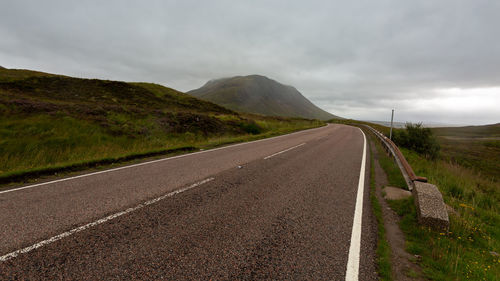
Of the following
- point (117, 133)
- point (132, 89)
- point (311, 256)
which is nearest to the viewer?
point (311, 256)

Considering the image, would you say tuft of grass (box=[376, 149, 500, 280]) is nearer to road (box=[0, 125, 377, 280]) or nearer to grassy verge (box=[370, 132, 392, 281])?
grassy verge (box=[370, 132, 392, 281])

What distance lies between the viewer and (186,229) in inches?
126

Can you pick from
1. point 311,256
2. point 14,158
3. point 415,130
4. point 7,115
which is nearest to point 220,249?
point 311,256

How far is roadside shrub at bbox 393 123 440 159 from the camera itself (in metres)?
14.8

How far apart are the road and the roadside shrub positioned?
13.7m

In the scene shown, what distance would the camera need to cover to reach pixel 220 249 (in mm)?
2760

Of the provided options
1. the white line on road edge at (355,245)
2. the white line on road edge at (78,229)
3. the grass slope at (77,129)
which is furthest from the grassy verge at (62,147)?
the white line on road edge at (355,245)

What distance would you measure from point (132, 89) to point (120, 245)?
32.3m

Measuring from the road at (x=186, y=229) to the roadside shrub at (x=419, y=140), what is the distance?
13.7 metres

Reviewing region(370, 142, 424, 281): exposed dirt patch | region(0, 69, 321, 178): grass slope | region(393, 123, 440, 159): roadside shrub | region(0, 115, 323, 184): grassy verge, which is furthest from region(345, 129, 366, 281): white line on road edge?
region(393, 123, 440, 159): roadside shrub

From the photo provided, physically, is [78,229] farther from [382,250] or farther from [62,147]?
[62,147]

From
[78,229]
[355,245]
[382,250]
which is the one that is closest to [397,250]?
[382,250]

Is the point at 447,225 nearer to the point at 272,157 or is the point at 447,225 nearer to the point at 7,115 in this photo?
the point at 272,157

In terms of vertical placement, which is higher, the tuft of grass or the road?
the road
